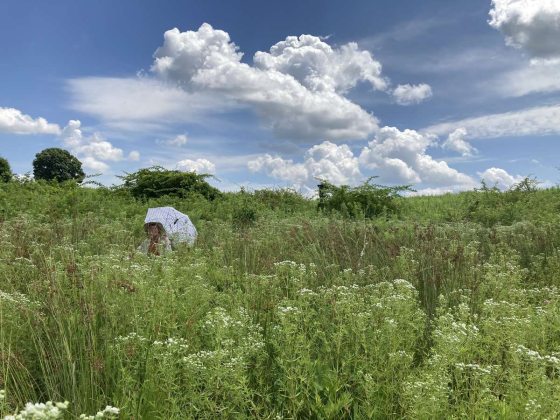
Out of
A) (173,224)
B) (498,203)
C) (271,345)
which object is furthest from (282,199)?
(271,345)

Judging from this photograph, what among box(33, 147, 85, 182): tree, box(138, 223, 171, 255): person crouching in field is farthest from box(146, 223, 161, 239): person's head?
box(33, 147, 85, 182): tree

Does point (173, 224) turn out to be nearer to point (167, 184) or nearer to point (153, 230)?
point (153, 230)

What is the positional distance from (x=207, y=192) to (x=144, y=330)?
16.4 m

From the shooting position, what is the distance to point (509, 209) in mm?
16844

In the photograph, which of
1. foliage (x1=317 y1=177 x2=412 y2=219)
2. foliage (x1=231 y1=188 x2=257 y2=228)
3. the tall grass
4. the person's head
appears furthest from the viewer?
foliage (x1=317 y1=177 x2=412 y2=219)

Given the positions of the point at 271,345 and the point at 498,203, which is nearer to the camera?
the point at 271,345

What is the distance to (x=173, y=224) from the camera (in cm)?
1018

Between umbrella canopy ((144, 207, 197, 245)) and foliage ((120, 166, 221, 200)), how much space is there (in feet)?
30.1

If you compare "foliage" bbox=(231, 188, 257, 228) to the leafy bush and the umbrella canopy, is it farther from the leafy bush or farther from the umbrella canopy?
the umbrella canopy

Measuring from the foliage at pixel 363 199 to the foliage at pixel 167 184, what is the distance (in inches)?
184

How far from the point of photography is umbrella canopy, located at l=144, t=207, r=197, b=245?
9719 mm

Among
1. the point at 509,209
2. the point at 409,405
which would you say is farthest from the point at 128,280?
the point at 509,209

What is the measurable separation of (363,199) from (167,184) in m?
7.64

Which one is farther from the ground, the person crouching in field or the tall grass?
the person crouching in field
